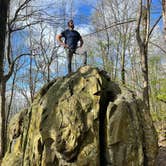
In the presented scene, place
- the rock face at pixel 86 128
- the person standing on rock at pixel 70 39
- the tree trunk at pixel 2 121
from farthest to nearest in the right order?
the tree trunk at pixel 2 121
the person standing on rock at pixel 70 39
the rock face at pixel 86 128

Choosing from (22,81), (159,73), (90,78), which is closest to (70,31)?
(90,78)

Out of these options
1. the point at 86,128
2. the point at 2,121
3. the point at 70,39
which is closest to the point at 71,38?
the point at 70,39

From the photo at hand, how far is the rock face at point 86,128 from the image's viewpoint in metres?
7.30

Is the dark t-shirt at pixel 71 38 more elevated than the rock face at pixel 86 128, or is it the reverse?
the dark t-shirt at pixel 71 38

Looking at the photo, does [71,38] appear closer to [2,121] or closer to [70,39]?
[70,39]

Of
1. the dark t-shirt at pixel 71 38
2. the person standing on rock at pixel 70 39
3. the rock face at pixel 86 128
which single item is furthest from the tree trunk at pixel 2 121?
the dark t-shirt at pixel 71 38

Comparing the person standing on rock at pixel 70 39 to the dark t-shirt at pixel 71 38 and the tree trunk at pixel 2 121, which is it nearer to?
the dark t-shirt at pixel 71 38

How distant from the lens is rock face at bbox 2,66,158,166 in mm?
7305

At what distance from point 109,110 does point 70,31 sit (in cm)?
288

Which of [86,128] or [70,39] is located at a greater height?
[70,39]

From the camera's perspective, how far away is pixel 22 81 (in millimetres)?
34875

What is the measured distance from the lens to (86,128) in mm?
7395

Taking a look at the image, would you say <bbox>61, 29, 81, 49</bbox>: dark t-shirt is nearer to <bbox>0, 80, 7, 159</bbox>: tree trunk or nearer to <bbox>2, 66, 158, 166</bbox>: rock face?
<bbox>2, 66, 158, 166</bbox>: rock face

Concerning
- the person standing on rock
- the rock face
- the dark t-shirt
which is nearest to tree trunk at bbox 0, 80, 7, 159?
the rock face
